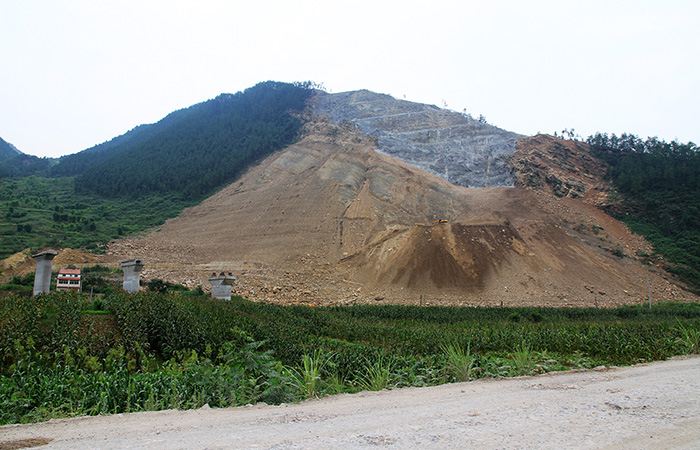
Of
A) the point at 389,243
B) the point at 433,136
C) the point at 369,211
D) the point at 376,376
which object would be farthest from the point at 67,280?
the point at 433,136

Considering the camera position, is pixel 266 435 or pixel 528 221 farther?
pixel 528 221

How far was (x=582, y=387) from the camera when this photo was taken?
17.7ft

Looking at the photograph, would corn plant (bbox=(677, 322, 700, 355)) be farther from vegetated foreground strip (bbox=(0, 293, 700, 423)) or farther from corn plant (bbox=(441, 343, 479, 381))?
corn plant (bbox=(441, 343, 479, 381))

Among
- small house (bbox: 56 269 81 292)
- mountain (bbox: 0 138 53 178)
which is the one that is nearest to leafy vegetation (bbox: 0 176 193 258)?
mountain (bbox: 0 138 53 178)

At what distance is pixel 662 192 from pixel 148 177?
54.9 metres

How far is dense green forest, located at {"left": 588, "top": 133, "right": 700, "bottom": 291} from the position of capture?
32.1m

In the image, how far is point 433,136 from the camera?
163 feet

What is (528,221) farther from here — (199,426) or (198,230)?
(199,426)

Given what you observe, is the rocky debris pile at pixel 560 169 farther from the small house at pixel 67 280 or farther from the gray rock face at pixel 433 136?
the small house at pixel 67 280

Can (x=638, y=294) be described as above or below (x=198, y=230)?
below

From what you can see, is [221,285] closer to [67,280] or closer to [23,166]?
[67,280]

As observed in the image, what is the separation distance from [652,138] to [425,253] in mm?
39380

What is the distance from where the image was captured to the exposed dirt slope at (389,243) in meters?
25.3

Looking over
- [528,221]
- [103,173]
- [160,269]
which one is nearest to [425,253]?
[528,221]
